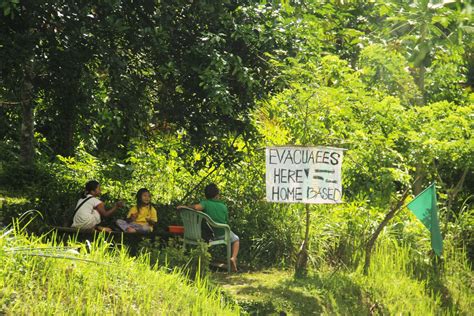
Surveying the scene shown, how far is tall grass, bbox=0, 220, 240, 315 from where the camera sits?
692cm

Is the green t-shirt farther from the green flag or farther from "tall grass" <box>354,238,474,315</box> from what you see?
the green flag

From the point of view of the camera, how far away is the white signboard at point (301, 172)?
10.0m

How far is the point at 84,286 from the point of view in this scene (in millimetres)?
7332

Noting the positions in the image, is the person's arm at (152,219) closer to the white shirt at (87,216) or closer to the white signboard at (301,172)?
the white shirt at (87,216)

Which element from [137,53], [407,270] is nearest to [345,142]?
[407,270]

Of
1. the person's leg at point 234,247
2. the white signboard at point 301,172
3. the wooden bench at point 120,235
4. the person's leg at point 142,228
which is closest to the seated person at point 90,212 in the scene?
the wooden bench at point 120,235

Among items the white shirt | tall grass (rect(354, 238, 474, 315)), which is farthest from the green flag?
the white shirt

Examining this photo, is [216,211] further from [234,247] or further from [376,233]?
[376,233]

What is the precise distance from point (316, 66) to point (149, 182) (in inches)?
137

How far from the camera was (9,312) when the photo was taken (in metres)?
6.58

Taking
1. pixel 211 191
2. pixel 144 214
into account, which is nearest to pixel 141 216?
pixel 144 214

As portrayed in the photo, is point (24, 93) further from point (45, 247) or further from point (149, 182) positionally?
point (45, 247)

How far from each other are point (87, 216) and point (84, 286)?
127 inches

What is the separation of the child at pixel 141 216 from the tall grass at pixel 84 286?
255 centimetres
